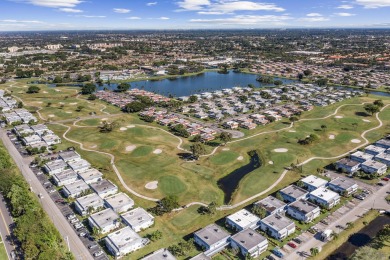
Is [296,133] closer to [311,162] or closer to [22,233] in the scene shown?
[311,162]

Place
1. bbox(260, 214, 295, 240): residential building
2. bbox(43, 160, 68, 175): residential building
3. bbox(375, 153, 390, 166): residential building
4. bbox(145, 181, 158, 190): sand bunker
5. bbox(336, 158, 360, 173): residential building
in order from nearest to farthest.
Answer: bbox(260, 214, 295, 240): residential building < bbox(145, 181, 158, 190): sand bunker < bbox(336, 158, 360, 173): residential building < bbox(43, 160, 68, 175): residential building < bbox(375, 153, 390, 166): residential building

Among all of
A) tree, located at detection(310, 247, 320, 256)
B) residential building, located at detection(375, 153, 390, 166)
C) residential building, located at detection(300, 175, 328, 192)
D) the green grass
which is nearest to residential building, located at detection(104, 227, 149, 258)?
the green grass

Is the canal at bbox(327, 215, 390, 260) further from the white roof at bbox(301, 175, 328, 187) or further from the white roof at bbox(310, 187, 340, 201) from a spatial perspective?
the white roof at bbox(301, 175, 328, 187)

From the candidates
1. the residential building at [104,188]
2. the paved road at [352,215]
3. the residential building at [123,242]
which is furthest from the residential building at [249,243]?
the residential building at [104,188]

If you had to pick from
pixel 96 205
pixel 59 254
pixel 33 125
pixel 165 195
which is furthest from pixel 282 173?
pixel 33 125

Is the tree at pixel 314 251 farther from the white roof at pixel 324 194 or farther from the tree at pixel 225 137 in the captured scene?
the tree at pixel 225 137

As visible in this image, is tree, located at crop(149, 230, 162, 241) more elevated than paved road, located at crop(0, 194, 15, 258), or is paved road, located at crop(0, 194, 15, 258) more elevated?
paved road, located at crop(0, 194, 15, 258)

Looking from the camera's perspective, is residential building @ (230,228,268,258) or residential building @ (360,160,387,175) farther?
residential building @ (360,160,387,175)
